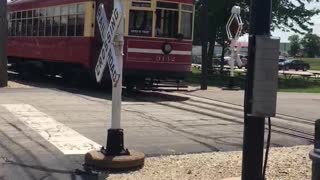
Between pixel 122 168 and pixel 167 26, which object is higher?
pixel 167 26

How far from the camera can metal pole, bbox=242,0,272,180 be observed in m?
6.03

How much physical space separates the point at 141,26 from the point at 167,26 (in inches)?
32.6

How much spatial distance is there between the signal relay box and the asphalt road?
267cm

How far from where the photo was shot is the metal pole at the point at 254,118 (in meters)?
6.03

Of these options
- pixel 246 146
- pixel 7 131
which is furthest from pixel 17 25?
pixel 246 146

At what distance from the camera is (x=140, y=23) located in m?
18.1

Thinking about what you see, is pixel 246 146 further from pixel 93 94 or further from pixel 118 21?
pixel 93 94

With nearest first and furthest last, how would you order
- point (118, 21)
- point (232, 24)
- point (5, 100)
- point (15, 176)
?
point (15, 176)
point (118, 21)
point (5, 100)
point (232, 24)

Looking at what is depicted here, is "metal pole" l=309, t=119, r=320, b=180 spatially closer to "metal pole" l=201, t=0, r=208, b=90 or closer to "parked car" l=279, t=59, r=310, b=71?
"metal pole" l=201, t=0, r=208, b=90

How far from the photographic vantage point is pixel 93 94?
18500mm

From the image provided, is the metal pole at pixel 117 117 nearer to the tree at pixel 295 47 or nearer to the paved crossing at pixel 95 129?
the paved crossing at pixel 95 129

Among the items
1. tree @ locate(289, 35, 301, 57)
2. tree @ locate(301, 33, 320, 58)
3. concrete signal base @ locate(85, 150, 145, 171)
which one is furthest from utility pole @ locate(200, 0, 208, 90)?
tree @ locate(289, 35, 301, 57)

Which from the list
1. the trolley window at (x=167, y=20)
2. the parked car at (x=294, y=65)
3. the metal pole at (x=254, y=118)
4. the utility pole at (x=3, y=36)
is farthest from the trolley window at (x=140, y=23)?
the parked car at (x=294, y=65)

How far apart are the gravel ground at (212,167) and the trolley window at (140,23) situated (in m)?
9.31
